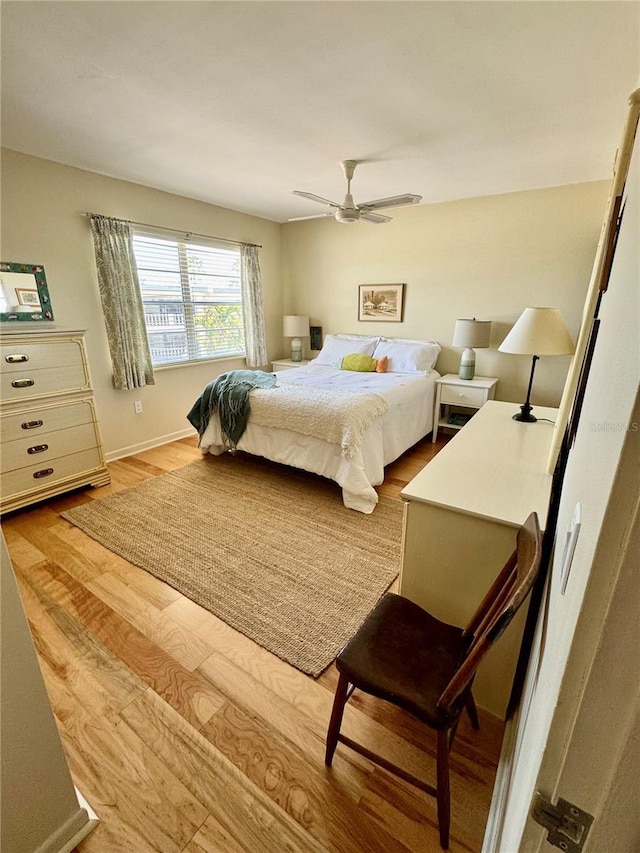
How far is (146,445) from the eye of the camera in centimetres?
387

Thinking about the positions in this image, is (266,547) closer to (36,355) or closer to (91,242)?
(36,355)

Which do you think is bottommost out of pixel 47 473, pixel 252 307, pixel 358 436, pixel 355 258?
pixel 47 473

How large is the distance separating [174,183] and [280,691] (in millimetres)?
3918

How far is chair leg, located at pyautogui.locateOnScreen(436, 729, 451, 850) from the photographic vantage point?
964mm

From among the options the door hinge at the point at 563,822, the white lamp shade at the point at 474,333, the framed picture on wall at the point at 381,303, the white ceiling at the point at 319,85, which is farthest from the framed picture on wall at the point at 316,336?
the door hinge at the point at 563,822

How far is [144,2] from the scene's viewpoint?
1358mm

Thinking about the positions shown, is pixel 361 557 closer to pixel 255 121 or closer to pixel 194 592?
pixel 194 592

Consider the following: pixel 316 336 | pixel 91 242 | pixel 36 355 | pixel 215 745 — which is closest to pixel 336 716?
pixel 215 745

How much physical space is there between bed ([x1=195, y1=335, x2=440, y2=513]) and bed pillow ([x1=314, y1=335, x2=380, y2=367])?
30 centimetres

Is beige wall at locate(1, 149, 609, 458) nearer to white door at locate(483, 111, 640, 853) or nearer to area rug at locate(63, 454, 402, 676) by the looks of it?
area rug at locate(63, 454, 402, 676)

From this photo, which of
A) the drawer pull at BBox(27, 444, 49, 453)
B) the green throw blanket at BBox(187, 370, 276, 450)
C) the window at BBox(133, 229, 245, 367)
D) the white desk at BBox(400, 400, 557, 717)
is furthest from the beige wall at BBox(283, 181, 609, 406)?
the drawer pull at BBox(27, 444, 49, 453)

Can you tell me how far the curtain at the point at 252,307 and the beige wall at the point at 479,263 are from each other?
0.81 meters

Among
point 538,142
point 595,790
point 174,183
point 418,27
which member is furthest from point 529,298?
point 595,790

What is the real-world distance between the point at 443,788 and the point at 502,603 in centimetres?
53
